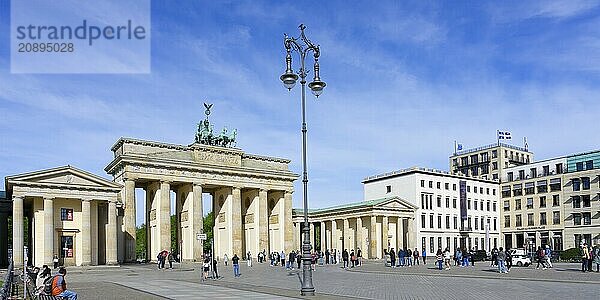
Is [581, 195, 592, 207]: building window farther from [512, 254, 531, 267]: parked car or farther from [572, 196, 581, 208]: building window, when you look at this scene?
[512, 254, 531, 267]: parked car

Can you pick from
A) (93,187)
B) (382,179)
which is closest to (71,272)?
(93,187)

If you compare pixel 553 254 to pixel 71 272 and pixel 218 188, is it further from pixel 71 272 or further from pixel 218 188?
pixel 71 272

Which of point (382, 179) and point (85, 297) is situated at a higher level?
point (382, 179)

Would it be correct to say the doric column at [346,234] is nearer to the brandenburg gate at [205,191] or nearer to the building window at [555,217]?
the brandenburg gate at [205,191]

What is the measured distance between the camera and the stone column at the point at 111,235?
63.1 meters

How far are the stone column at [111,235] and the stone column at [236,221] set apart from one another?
2102 centimetres

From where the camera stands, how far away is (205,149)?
3206 inches

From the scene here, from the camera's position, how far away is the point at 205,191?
292ft

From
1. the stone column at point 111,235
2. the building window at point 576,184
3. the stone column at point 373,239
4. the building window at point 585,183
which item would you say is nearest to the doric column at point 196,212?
the stone column at point 111,235

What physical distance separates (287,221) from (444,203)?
36760 mm

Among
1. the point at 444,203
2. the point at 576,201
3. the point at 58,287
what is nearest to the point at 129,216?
the point at 58,287

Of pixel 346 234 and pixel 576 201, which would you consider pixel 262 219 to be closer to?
pixel 346 234

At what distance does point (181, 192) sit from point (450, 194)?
53.5 meters

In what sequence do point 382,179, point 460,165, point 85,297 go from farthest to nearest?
1. point 460,165
2. point 382,179
3. point 85,297
